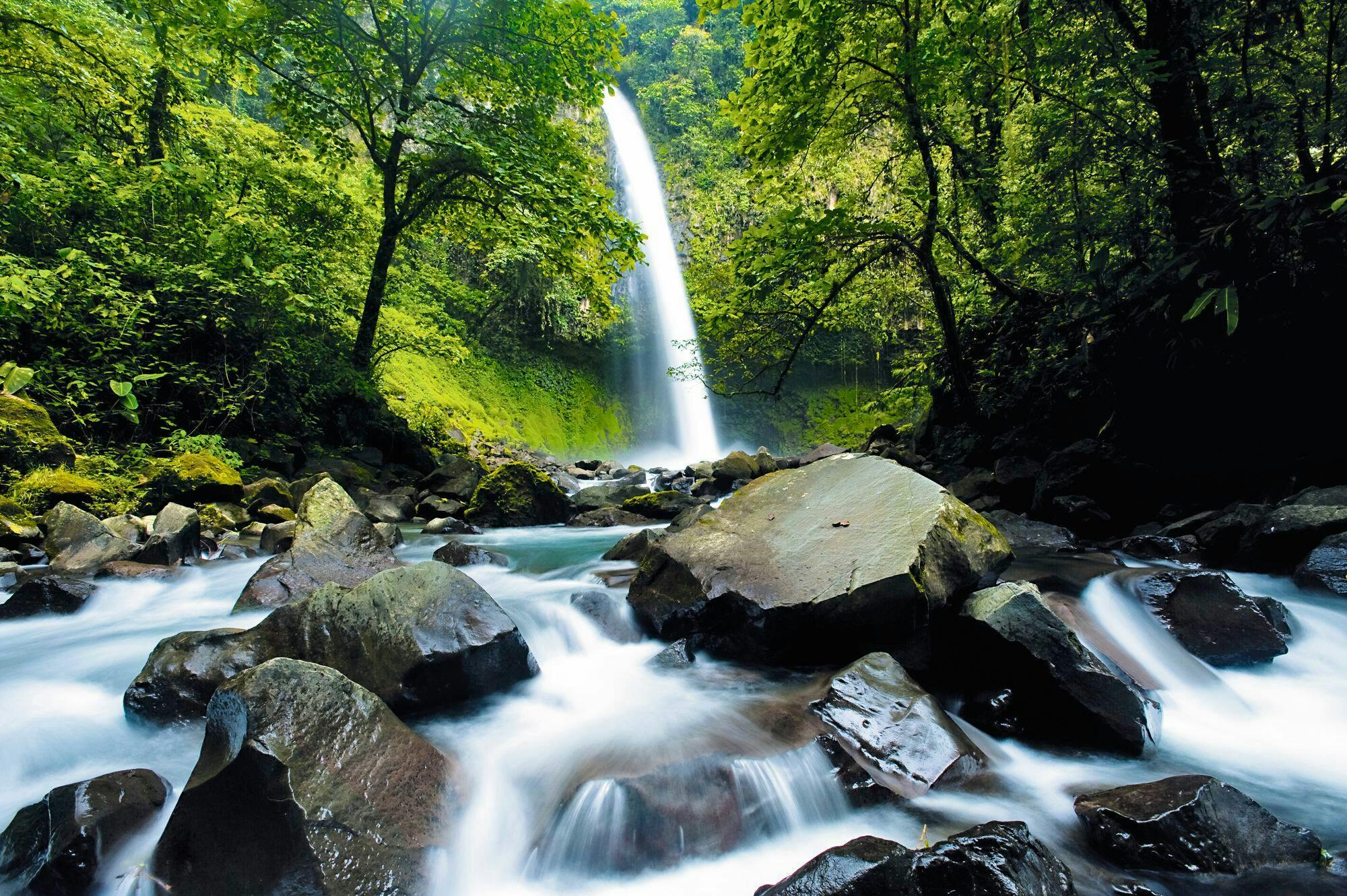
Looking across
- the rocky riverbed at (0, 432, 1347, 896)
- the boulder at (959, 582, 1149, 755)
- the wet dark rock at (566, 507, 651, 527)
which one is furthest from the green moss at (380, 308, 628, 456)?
the boulder at (959, 582, 1149, 755)

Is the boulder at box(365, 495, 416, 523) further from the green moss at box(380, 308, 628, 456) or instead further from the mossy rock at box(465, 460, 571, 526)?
the green moss at box(380, 308, 628, 456)

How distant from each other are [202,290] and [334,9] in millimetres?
4544

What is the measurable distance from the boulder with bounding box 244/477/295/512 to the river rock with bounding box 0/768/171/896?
630 cm

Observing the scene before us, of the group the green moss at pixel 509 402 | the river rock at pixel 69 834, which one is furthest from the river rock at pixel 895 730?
the green moss at pixel 509 402

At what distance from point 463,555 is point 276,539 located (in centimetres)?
211

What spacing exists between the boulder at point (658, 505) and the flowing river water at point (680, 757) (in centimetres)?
522

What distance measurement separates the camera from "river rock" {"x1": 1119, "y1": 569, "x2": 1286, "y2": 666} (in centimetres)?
372

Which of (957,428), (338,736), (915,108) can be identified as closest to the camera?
(338,736)

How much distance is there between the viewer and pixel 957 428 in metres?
9.32

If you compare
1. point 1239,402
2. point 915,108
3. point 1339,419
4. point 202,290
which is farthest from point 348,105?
point 1339,419

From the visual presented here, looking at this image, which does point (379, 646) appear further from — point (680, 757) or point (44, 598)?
point (44, 598)

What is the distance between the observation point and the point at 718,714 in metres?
3.18

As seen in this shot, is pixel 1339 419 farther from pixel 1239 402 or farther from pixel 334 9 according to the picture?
pixel 334 9

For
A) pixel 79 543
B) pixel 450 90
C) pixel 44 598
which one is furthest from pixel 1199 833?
pixel 450 90
